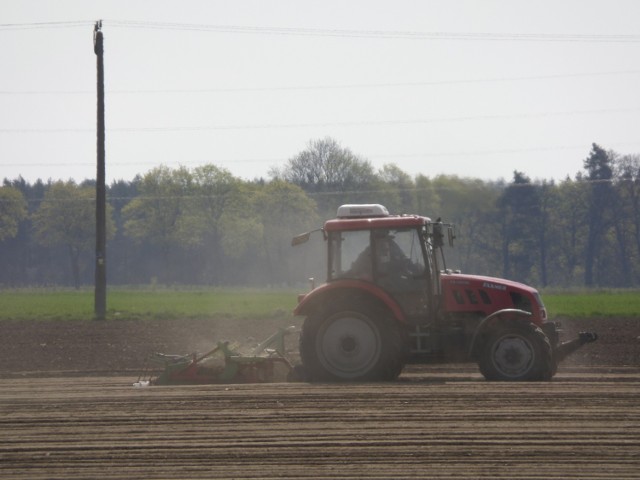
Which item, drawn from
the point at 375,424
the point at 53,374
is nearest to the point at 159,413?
the point at 375,424

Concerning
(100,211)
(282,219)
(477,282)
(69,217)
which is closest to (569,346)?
(477,282)

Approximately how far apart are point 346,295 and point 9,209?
63057 millimetres

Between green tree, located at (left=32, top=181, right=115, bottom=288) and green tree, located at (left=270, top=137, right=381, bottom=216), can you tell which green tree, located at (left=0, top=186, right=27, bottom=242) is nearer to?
green tree, located at (left=32, top=181, right=115, bottom=288)

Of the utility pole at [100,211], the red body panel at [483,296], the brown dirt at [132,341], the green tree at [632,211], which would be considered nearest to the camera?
the red body panel at [483,296]

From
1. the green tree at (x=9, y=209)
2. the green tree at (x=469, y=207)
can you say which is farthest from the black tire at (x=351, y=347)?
the green tree at (x=9, y=209)

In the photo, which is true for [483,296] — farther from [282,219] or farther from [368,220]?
[282,219]

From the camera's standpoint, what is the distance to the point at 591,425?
889 cm

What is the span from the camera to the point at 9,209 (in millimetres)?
70750

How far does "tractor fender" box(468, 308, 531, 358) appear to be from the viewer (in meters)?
12.0

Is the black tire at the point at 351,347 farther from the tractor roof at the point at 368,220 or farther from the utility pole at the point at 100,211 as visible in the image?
the utility pole at the point at 100,211

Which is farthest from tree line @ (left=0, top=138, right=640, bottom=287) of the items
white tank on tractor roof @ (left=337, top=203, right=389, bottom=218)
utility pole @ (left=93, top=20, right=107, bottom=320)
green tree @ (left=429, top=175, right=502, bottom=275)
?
white tank on tractor roof @ (left=337, top=203, right=389, bottom=218)

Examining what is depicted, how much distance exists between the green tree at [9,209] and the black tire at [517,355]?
208 feet

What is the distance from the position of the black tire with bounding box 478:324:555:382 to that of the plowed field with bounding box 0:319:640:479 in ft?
2.33

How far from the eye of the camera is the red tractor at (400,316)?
12016 mm
